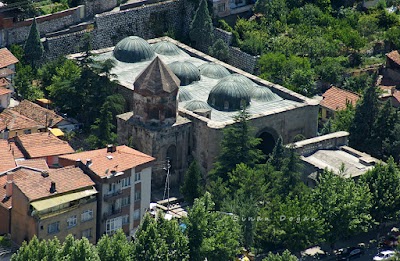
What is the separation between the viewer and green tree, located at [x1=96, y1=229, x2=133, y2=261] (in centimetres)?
9525

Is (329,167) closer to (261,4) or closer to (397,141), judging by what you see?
(397,141)

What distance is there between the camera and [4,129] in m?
112

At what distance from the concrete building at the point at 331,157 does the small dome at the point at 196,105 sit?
778cm

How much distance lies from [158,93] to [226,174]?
7840mm

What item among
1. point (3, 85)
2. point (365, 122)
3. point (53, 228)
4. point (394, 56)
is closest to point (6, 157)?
point (53, 228)

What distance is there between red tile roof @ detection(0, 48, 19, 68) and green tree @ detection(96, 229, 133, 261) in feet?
86.7

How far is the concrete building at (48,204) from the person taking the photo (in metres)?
98.4

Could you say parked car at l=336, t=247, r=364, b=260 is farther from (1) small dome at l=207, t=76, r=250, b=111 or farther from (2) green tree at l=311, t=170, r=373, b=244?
(1) small dome at l=207, t=76, r=250, b=111

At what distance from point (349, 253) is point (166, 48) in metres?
28.0

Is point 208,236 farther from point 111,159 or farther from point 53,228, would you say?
point 53,228

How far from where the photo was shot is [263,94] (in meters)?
118

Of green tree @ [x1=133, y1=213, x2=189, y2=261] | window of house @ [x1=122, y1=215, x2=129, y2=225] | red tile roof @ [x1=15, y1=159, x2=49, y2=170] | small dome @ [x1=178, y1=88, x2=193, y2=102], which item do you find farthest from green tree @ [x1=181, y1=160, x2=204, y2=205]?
green tree @ [x1=133, y1=213, x2=189, y2=261]

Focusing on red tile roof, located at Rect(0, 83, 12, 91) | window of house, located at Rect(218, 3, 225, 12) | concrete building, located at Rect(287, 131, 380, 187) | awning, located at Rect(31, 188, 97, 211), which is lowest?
concrete building, located at Rect(287, 131, 380, 187)

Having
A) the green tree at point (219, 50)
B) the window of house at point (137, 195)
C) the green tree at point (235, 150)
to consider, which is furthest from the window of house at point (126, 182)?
the green tree at point (219, 50)
